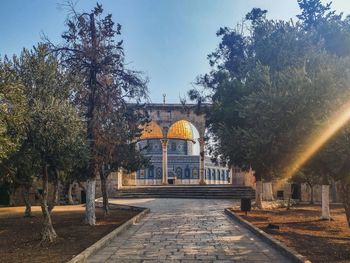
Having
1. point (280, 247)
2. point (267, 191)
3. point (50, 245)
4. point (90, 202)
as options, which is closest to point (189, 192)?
point (267, 191)

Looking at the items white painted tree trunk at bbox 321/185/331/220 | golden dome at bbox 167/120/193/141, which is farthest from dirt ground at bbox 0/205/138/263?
golden dome at bbox 167/120/193/141

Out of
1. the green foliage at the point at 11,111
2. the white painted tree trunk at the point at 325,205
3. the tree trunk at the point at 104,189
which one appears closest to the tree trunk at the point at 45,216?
the green foliage at the point at 11,111

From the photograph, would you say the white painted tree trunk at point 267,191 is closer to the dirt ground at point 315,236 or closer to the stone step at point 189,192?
the stone step at point 189,192

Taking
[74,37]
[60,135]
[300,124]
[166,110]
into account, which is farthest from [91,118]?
[166,110]

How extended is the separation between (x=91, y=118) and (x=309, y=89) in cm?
868

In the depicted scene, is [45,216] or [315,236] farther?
[315,236]

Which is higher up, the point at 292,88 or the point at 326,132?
the point at 292,88

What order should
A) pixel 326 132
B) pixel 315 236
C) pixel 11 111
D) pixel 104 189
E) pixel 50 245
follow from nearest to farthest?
pixel 326 132, pixel 11 111, pixel 50 245, pixel 315 236, pixel 104 189

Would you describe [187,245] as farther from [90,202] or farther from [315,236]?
[90,202]

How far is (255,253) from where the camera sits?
1020cm

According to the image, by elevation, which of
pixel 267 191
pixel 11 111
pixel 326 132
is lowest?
pixel 267 191

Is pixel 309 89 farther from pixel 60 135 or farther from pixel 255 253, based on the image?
pixel 60 135

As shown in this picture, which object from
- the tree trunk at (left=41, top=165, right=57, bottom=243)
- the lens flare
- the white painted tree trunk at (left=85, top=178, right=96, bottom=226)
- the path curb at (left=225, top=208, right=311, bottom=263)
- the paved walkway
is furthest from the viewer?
the white painted tree trunk at (left=85, top=178, right=96, bottom=226)

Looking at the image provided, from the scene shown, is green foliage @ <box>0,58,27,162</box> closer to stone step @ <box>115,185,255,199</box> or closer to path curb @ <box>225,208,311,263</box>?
path curb @ <box>225,208,311,263</box>
